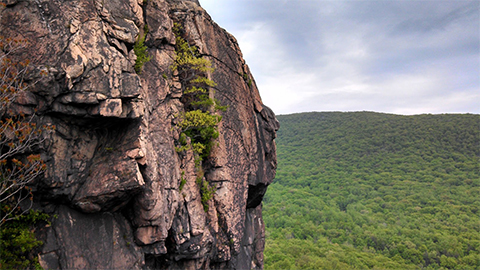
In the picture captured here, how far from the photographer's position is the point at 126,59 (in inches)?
515

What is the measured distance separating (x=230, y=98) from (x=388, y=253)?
60.0m

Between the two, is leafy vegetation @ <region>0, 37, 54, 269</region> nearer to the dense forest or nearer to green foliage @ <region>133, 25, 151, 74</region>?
green foliage @ <region>133, 25, 151, 74</region>

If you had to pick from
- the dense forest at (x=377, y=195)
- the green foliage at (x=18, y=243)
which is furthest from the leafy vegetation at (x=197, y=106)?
the dense forest at (x=377, y=195)

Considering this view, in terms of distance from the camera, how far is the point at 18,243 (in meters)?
10.2

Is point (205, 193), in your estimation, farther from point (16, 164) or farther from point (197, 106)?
point (16, 164)

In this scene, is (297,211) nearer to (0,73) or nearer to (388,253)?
(388,253)

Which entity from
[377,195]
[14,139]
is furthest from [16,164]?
[377,195]

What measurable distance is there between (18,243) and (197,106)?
1144cm

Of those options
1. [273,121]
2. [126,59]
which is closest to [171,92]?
[126,59]

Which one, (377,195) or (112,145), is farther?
(377,195)

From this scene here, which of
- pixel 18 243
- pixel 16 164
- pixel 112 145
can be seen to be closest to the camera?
pixel 18 243

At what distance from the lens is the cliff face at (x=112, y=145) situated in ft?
36.6

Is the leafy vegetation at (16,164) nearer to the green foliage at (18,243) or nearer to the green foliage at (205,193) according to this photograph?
the green foliage at (18,243)

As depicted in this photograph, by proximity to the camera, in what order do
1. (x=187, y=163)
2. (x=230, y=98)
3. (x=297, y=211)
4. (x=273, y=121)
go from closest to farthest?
(x=187, y=163), (x=230, y=98), (x=273, y=121), (x=297, y=211)
